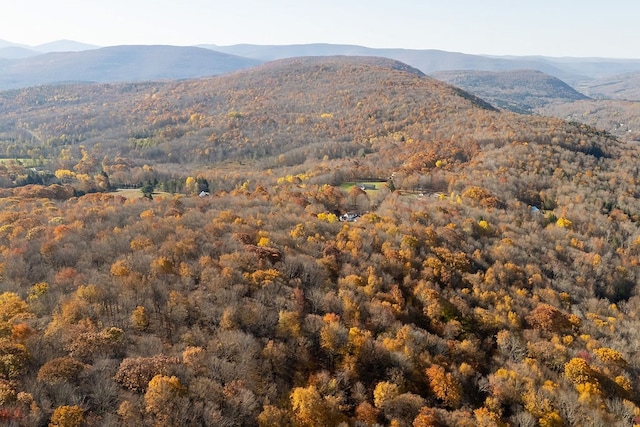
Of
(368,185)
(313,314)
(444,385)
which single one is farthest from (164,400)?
(368,185)

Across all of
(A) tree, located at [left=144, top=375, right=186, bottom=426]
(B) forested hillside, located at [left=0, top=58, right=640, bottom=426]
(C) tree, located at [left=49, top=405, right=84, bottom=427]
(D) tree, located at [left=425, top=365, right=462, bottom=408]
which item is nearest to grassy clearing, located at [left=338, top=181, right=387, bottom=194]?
(B) forested hillside, located at [left=0, top=58, right=640, bottom=426]

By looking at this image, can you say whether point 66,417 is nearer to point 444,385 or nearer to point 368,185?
point 444,385

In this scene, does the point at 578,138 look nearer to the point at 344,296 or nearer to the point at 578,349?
the point at 578,349

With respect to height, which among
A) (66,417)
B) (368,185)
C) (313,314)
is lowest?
(368,185)

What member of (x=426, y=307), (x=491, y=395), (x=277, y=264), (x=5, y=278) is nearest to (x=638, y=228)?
(x=426, y=307)

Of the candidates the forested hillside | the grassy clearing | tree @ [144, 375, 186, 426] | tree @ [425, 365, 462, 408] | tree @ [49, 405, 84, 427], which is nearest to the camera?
tree @ [49, 405, 84, 427]

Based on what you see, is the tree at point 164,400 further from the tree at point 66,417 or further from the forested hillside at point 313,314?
the tree at point 66,417

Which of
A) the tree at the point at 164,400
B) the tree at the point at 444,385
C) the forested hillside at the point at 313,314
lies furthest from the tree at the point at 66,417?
the tree at the point at 444,385

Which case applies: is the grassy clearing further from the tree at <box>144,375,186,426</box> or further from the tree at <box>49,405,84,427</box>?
the tree at <box>49,405,84,427</box>

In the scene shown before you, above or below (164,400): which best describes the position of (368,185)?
below

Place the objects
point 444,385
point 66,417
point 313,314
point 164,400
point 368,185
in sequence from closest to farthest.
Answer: point 66,417 < point 164,400 < point 444,385 < point 313,314 < point 368,185

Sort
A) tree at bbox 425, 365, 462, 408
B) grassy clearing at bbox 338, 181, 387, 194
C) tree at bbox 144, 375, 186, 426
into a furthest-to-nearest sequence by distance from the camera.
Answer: grassy clearing at bbox 338, 181, 387, 194, tree at bbox 425, 365, 462, 408, tree at bbox 144, 375, 186, 426
